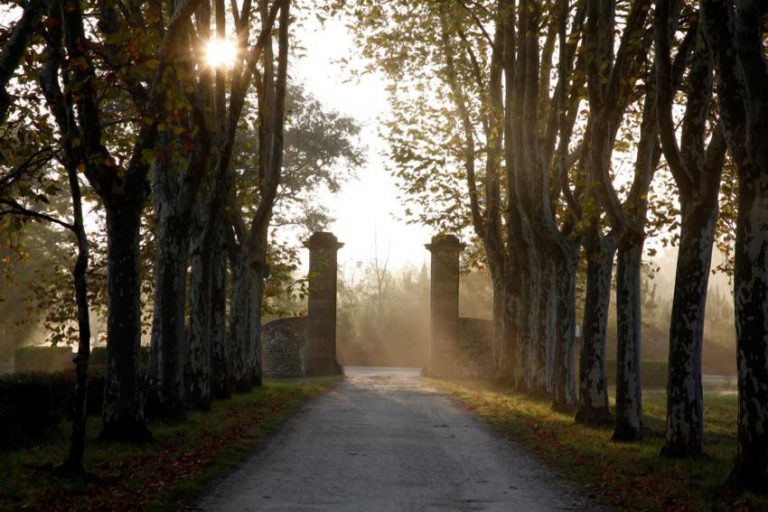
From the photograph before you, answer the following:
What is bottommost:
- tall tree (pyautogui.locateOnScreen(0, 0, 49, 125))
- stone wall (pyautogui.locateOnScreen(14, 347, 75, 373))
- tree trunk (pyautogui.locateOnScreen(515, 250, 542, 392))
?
stone wall (pyautogui.locateOnScreen(14, 347, 75, 373))

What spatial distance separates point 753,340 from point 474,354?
24.0 metres

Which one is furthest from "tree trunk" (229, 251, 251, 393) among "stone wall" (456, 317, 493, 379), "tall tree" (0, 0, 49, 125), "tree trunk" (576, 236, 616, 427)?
"tall tree" (0, 0, 49, 125)

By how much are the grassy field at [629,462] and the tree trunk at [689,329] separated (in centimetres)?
38

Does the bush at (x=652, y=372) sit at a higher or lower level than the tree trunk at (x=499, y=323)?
lower

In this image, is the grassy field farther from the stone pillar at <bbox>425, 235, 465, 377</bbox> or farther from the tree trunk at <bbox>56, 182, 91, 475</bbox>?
the stone pillar at <bbox>425, 235, 465, 377</bbox>

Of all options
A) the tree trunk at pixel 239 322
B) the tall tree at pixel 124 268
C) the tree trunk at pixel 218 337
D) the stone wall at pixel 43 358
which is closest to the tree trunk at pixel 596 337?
the tall tree at pixel 124 268

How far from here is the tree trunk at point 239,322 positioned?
71.6ft

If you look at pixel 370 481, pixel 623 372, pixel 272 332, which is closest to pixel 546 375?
pixel 623 372

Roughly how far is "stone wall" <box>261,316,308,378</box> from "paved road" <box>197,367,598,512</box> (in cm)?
1624

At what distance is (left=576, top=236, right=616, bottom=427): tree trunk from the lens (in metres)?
15.4

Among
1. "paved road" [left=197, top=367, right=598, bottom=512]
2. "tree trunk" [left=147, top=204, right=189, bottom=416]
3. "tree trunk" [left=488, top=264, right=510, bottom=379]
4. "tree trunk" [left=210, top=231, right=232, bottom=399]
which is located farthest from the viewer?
"tree trunk" [left=488, top=264, right=510, bottom=379]

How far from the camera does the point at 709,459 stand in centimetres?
1117

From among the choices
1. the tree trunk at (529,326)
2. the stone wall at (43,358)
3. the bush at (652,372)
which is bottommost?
the bush at (652,372)

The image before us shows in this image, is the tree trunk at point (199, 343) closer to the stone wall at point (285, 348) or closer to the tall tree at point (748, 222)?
the tall tree at point (748, 222)
